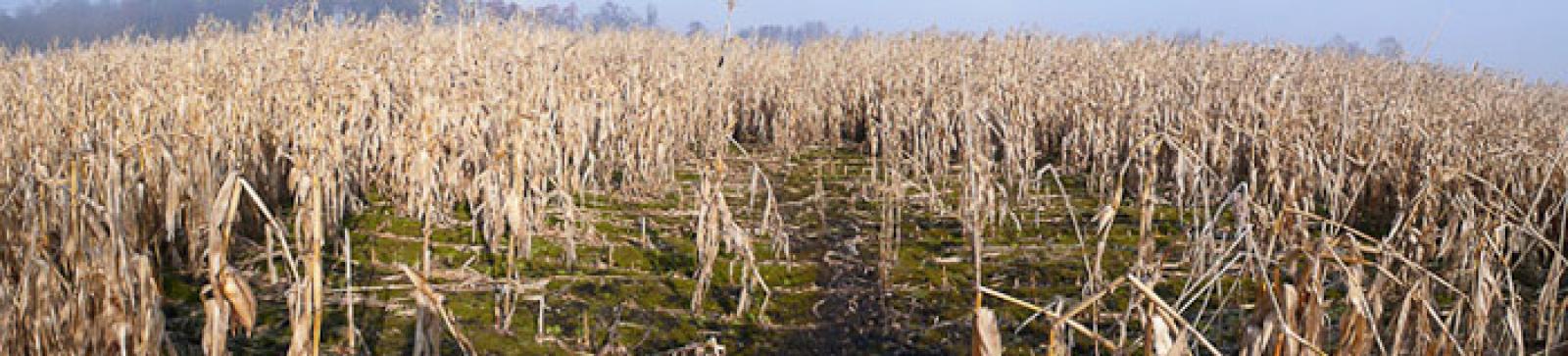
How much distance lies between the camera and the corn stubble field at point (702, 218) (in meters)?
2.13

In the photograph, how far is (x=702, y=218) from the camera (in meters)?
3.74

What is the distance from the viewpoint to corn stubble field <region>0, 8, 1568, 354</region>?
2135 mm

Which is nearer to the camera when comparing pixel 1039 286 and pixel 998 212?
pixel 1039 286

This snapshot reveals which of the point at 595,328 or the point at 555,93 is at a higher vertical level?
the point at 555,93

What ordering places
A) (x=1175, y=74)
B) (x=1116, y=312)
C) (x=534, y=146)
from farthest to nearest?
(x=1175, y=74)
(x=534, y=146)
(x=1116, y=312)

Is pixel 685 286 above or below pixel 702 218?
below

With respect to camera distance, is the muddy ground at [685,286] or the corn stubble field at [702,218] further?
the muddy ground at [685,286]

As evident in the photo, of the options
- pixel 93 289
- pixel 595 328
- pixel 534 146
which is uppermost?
pixel 534 146

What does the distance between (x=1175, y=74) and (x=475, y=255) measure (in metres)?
5.48

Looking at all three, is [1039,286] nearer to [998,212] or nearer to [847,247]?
[847,247]

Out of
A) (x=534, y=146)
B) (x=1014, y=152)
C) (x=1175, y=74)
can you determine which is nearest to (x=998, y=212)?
(x=1014, y=152)

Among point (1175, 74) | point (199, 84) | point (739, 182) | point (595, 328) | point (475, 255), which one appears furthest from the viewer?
point (1175, 74)

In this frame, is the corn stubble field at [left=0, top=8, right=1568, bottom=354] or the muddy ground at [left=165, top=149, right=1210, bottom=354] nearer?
the corn stubble field at [left=0, top=8, right=1568, bottom=354]

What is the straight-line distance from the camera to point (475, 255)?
12.9 ft
